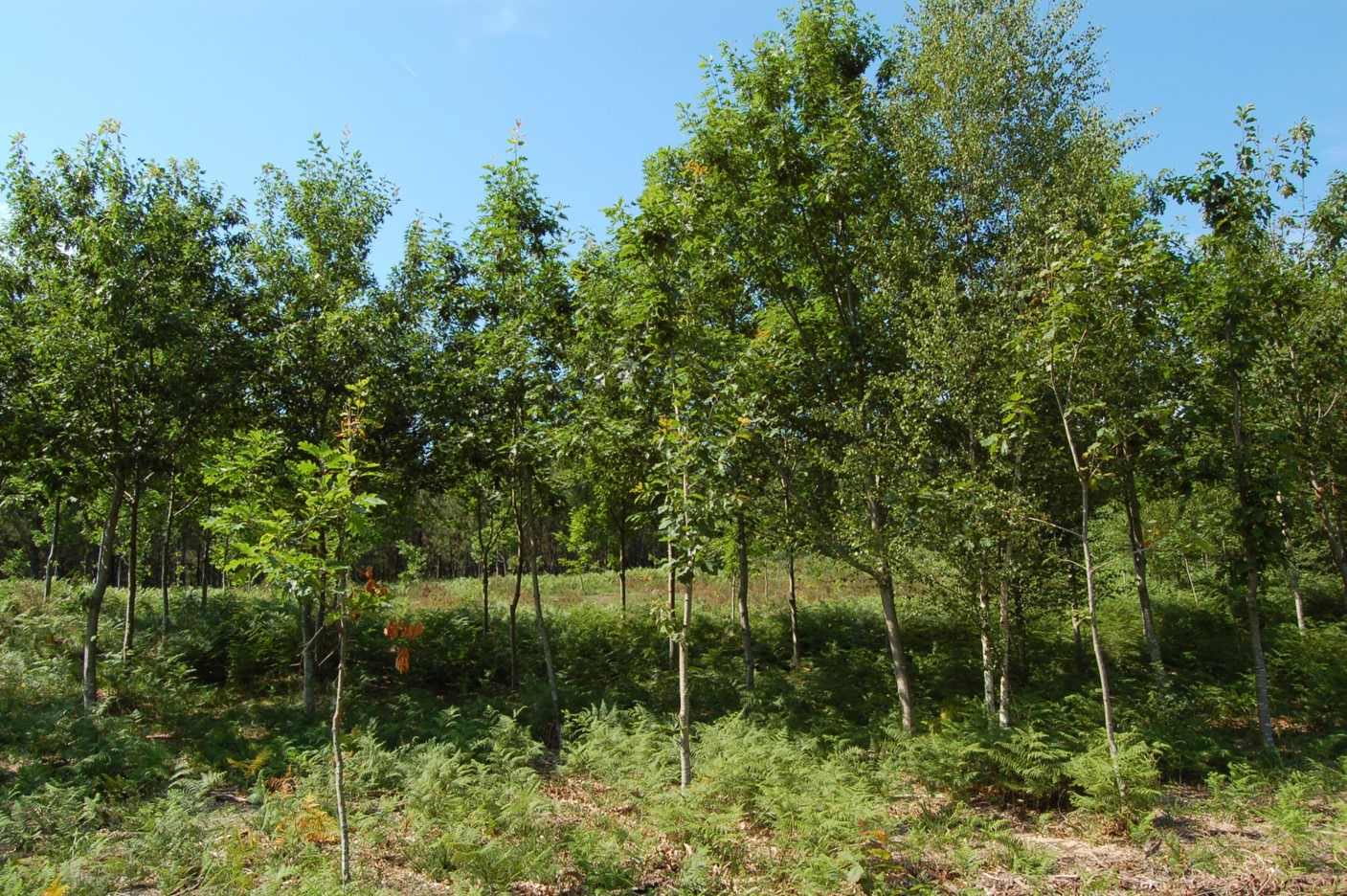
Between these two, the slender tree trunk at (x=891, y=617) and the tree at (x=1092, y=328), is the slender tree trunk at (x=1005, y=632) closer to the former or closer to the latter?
the slender tree trunk at (x=891, y=617)

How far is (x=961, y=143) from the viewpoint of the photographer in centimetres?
1521

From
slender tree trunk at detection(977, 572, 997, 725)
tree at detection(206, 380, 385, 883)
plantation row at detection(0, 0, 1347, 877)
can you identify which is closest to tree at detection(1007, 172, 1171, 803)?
plantation row at detection(0, 0, 1347, 877)

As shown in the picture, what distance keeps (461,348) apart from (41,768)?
8476 millimetres

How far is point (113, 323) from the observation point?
12016mm

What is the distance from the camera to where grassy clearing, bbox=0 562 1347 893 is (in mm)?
6910

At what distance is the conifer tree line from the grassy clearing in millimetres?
1274

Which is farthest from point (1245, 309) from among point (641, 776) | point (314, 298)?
point (314, 298)

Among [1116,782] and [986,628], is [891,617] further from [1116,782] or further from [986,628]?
[1116,782]

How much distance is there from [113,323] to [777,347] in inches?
Answer: 405

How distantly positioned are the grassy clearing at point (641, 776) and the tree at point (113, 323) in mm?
2698

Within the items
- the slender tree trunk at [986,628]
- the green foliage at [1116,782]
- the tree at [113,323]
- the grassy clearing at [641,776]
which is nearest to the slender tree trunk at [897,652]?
the grassy clearing at [641,776]

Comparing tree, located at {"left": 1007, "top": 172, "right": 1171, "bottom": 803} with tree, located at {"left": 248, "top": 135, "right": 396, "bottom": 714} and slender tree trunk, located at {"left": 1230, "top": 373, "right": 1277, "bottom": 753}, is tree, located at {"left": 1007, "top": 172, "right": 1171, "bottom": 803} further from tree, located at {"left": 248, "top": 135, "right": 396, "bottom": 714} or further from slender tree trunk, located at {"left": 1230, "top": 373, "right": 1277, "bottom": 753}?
tree, located at {"left": 248, "top": 135, "right": 396, "bottom": 714}

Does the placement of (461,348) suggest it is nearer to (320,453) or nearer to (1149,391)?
(320,453)

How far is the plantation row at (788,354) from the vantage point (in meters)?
9.20
